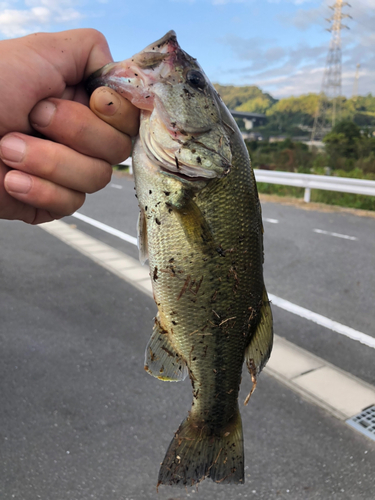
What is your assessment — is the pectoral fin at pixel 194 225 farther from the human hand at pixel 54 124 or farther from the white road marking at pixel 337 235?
the white road marking at pixel 337 235

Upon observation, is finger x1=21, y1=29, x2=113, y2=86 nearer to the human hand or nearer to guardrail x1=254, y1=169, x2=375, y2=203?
the human hand

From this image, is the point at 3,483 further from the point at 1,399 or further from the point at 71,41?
the point at 71,41

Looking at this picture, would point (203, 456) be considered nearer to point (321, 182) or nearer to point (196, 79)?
point (196, 79)

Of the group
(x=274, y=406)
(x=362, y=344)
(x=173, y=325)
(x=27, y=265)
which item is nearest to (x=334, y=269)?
(x=362, y=344)

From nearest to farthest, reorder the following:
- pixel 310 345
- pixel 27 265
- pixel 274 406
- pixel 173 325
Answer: pixel 173 325, pixel 274 406, pixel 310 345, pixel 27 265

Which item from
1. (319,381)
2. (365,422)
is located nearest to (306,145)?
(319,381)
